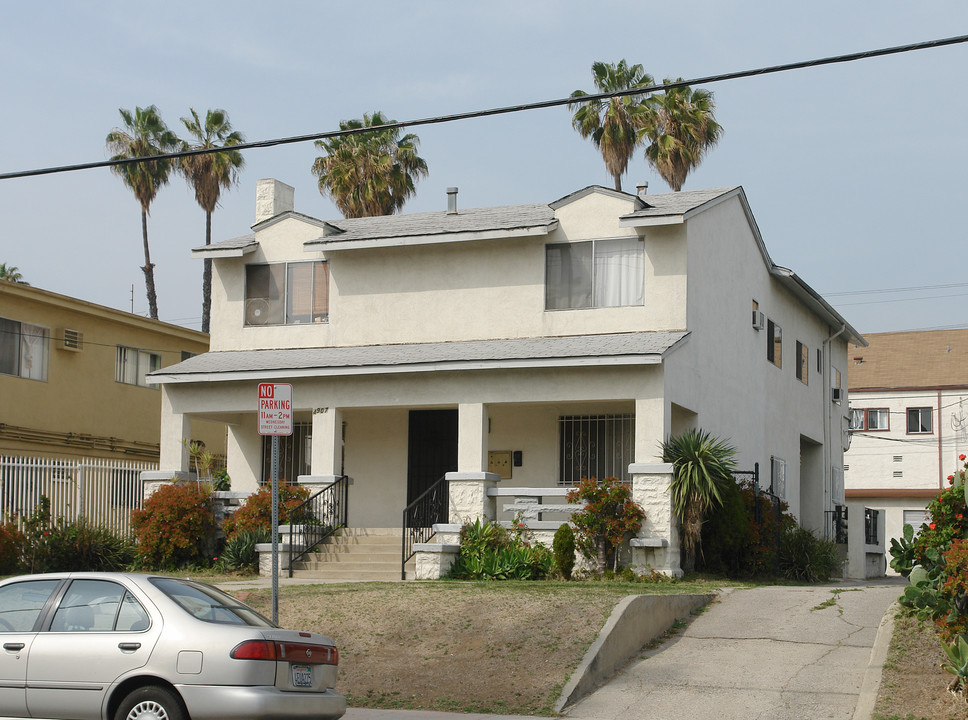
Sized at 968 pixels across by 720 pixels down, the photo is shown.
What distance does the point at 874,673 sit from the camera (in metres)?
11.8

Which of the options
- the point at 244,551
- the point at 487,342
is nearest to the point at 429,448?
the point at 487,342

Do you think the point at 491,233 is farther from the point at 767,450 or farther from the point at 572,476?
the point at 767,450

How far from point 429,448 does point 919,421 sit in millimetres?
31437

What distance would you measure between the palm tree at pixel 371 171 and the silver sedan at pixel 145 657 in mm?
30652

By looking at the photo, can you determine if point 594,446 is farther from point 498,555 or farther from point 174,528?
point 174,528

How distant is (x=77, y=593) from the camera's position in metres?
9.54

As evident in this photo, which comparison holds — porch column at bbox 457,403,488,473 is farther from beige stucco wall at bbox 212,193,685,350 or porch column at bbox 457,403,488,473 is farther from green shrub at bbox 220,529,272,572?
green shrub at bbox 220,529,272,572

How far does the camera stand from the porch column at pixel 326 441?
2188 centimetres

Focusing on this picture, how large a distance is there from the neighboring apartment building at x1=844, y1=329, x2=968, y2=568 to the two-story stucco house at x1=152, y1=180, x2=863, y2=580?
981 inches

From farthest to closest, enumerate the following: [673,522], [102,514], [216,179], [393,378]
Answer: [216,179] → [102,514] → [393,378] → [673,522]

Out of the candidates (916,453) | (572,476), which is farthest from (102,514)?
(916,453)

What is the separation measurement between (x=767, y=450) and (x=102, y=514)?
46.1 ft

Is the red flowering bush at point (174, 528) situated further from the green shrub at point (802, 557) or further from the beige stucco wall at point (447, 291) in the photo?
the green shrub at point (802, 557)

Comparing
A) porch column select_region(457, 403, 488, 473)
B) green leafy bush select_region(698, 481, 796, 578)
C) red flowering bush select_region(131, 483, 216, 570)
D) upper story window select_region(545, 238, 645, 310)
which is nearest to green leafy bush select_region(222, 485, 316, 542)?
red flowering bush select_region(131, 483, 216, 570)
